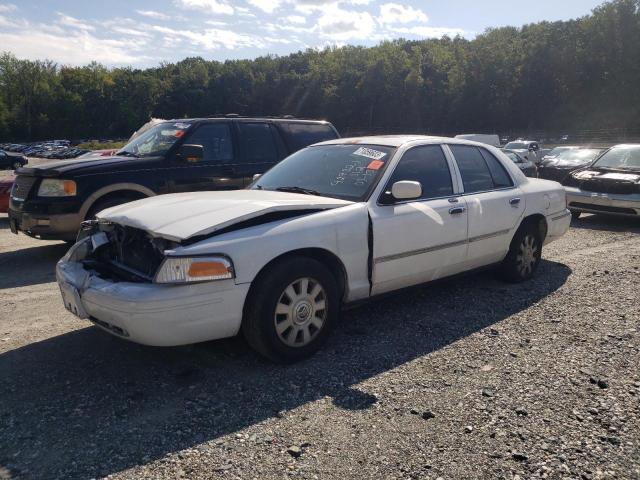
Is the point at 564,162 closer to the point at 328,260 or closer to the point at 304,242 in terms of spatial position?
the point at 328,260

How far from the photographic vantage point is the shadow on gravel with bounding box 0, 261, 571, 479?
2.86 meters

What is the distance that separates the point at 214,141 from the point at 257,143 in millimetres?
635

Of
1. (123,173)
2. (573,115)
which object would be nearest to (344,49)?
(573,115)

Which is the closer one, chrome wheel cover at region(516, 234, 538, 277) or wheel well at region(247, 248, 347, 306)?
wheel well at region(247, 248, 347, 306)

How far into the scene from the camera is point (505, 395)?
344 centimetres

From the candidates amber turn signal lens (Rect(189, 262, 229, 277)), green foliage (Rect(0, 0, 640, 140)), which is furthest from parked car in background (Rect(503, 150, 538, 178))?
green foliage (Rect(0, 0, 640, 140))

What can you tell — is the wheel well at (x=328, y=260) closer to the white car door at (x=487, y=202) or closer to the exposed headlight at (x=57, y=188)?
the white car door at (x=487, y=202)

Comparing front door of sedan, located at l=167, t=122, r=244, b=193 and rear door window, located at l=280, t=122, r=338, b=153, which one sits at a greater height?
rear door window, located at l=280, t=122, r=338, b=153

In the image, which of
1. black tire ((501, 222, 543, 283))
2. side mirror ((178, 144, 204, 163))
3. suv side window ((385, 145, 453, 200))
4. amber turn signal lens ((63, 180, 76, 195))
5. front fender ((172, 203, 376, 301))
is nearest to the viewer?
front fender ((172, 203, 376, 301))

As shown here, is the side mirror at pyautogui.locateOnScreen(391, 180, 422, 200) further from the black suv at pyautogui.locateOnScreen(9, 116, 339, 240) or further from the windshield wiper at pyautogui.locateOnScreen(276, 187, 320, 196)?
the black suv at pyautogui.locateOnScreen(9, 116, 339, 240)

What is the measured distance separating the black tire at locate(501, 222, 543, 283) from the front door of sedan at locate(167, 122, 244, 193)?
3.84 metres

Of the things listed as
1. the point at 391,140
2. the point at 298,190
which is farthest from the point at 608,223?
the point at 298,190

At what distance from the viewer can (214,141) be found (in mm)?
7809

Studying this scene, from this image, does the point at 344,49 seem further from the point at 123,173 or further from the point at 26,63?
the point at 123,173
